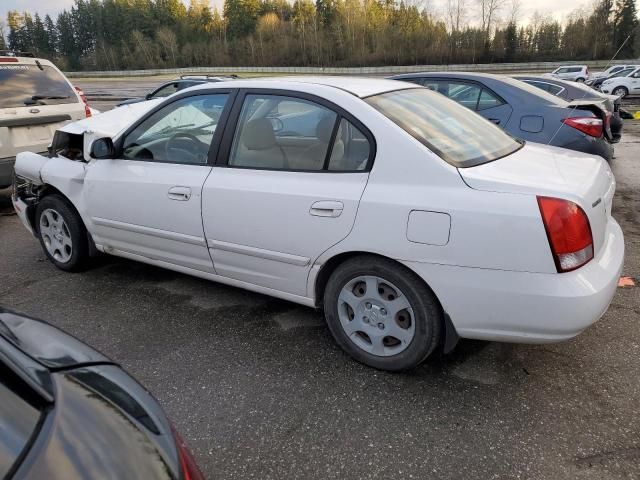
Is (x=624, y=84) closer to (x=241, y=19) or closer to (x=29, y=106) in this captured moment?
(x=29, y=106)

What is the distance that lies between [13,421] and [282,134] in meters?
2.28

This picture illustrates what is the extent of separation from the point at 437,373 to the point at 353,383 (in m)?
0.48

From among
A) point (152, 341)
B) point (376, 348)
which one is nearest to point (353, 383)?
point (376, 348)

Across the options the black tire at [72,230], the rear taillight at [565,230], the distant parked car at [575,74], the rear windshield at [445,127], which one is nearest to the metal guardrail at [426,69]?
the distant parked car at [575,74]

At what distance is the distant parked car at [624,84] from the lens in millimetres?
21844

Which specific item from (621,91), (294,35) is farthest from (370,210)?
(294,35)

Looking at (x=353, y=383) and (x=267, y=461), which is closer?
(x=267, y=461)

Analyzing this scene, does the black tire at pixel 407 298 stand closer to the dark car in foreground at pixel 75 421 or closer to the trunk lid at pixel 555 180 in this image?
the trunk lid at pixel 555 180

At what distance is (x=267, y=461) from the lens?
7.25 ft

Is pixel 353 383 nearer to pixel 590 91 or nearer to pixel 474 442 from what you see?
pixel 474 442

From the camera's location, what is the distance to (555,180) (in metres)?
2.48

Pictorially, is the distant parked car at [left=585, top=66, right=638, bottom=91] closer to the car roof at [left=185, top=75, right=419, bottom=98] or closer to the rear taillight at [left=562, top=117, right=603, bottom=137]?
the rear taillight at [left=562, top=117, right=603, bottom=137]

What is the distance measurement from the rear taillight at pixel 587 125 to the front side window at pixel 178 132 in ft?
14.3

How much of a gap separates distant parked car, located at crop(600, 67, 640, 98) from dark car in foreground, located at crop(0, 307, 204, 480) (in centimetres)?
2530
